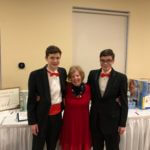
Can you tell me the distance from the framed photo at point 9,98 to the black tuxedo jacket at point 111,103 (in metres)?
0.99

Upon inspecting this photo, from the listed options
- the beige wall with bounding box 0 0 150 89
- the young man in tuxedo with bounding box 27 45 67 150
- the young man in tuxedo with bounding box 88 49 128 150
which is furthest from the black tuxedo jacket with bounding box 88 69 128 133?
the beige wall with bounding box 0 0 150 89

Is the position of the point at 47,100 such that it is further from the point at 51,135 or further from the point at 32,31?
the point at 32,31

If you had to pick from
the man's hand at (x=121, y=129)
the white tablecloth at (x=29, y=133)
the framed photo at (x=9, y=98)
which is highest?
the framed photo at (x=9, y=98)

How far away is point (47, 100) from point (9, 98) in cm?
81

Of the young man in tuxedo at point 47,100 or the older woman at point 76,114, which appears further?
the older woman at point 76,114

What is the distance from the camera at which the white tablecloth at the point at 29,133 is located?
76.1 inches

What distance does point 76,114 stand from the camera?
178 cm

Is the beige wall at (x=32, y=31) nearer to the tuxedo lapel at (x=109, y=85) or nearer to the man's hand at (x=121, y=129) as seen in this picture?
the tuxedo lapel at (x=109, y=85)

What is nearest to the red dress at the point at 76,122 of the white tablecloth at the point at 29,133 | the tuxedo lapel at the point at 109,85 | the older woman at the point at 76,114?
the older woman at the point at 76,114

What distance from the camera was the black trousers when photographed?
171cm

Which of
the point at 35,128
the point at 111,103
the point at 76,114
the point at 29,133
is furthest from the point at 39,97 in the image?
the point at 111,103

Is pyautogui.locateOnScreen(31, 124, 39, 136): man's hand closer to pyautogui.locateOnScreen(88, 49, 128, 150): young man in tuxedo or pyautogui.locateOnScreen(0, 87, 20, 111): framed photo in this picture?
pyautogui.locateOnScreen(88, 49, 128, 150): young man in tuxedo

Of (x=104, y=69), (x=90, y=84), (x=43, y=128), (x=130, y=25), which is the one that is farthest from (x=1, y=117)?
(x=130, y=25)

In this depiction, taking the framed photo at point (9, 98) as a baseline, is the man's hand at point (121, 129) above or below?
below
